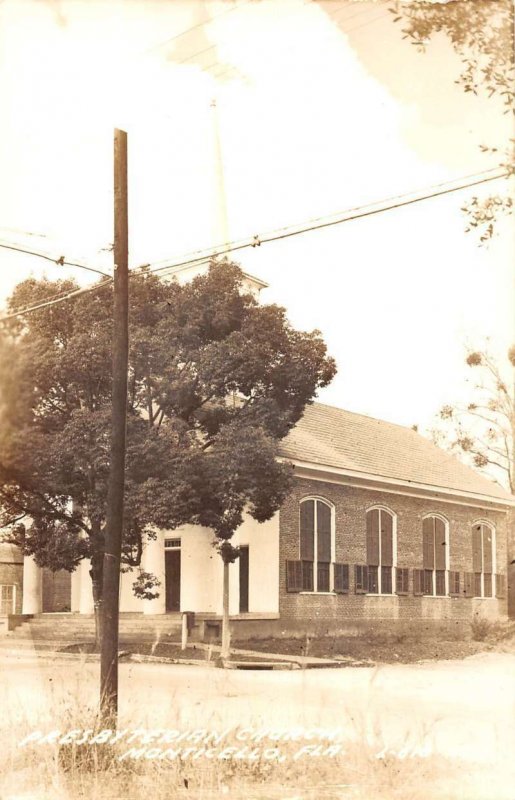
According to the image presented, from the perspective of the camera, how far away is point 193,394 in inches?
779

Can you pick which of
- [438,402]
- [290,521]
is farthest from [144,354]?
[290,521]

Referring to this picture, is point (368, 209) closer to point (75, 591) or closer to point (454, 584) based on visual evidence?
point (75, 591)

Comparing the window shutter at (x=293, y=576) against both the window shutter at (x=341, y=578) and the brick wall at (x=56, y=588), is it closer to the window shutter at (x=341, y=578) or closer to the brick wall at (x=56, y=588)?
the window shutter at (x=341, y=578)

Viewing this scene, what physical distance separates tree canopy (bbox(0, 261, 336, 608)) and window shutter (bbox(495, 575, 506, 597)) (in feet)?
46.6

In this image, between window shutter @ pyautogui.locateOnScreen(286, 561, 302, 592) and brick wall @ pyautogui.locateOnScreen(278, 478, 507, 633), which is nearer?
window shutter @ pyautogui.locateOnScreen(286, 561, 302, 592)

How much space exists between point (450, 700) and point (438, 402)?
258 inches

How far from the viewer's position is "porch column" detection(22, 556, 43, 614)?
27984 mm

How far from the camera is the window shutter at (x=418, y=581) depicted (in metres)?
27.6

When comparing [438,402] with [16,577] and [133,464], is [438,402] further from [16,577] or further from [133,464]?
[16,577]

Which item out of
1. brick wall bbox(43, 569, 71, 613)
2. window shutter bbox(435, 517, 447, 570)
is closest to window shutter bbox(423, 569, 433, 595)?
window shutter bbox(435, 517, 447, 570)

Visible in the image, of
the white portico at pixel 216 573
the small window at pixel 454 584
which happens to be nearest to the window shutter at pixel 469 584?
the small window at pixel 454 584

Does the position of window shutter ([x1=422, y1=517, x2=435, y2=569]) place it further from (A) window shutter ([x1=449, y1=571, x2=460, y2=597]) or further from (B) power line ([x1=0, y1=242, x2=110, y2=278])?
(B) power line ([x1=0, y1=242, x2=110, y2=278])

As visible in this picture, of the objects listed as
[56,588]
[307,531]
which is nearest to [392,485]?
[307,531]

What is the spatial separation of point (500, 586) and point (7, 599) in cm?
1713
